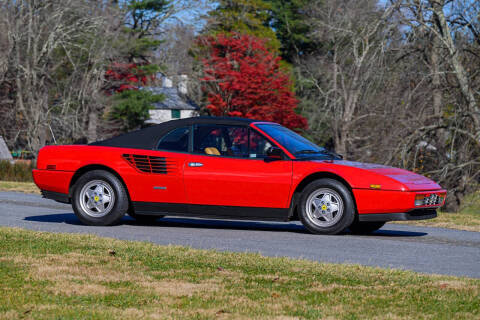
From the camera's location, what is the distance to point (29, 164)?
96.1ft

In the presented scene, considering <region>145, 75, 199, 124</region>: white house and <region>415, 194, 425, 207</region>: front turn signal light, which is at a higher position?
<region>145, 75, 199, 124</region>: white house

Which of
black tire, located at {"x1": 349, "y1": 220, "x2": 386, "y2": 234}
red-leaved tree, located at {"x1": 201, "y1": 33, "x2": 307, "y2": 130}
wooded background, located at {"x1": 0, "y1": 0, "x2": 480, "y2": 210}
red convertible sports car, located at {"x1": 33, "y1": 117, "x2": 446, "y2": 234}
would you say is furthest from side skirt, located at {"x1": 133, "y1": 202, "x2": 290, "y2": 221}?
red-leaved tree, located at {"x1": 201, "y1": 33, "x2": 307, "y2": 130}

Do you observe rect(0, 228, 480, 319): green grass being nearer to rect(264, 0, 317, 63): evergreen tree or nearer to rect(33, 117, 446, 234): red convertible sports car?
rect(33, 117, 446, 234): red convertible sports car

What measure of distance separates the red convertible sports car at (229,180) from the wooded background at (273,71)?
31.3ft

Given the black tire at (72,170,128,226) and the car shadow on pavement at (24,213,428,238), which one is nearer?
the black tire at (72,170,128,226)

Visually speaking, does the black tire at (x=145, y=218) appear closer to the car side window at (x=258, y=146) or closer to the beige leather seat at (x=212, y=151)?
the beige leather seat at (x=212, y=151)

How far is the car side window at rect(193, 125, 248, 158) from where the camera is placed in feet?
33.6

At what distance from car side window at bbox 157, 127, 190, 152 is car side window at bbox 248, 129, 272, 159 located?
0.92 m

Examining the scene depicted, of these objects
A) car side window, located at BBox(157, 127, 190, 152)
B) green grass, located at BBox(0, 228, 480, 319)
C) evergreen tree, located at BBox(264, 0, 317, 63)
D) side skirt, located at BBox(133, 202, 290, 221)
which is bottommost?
green grass, located at BBox(0, 228, 480, 319)

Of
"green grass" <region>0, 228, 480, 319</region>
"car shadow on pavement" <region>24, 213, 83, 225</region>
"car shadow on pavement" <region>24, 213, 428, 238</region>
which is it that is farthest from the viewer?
"car shadow on pavement" <region>24, 213, 83, 225</region>

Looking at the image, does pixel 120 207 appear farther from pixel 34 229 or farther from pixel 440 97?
pixel 440 97

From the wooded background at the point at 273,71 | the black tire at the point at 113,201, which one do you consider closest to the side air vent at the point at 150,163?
the black tire at the point at 113,201

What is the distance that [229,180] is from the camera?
10.0 metres

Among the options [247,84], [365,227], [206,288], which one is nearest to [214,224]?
[365,227]
